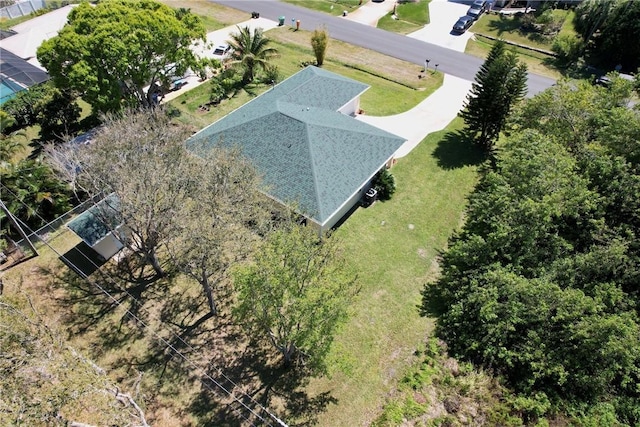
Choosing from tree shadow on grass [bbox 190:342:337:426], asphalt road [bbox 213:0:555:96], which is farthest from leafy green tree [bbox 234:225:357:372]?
asphalt road [bbox 213:0:555:96]

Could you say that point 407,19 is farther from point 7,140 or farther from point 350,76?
point 7,140

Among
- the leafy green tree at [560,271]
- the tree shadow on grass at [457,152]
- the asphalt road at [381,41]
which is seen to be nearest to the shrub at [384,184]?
the leafy green tree at [560,271]

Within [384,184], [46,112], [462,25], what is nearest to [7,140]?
[46,112]

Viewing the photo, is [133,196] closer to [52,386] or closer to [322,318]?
[52,386]

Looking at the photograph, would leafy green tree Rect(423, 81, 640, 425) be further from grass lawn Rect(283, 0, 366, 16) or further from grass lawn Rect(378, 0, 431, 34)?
grass lawn Rect(283, 0, 366, 16)

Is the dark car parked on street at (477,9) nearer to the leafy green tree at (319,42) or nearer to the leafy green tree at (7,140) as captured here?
the leafy green tree at (319,42)

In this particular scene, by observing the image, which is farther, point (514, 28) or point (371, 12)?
point (371, 12)
